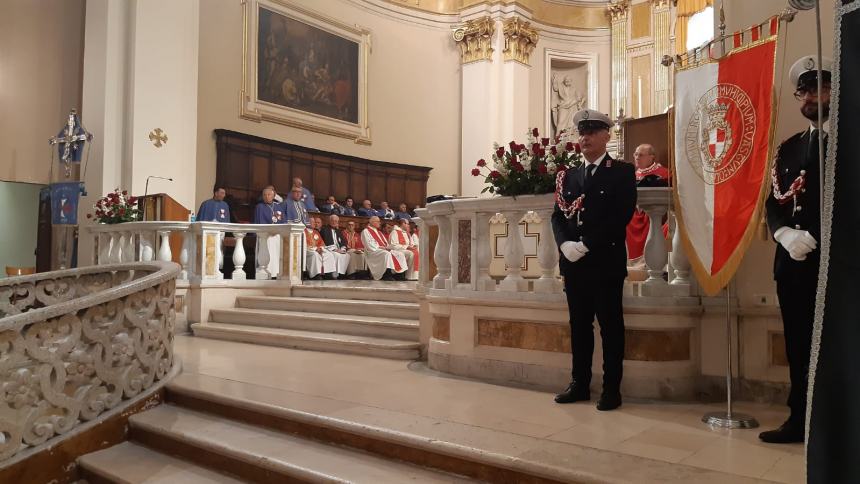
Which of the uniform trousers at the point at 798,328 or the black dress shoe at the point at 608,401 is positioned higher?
the uniform trousers at the point at 798,328

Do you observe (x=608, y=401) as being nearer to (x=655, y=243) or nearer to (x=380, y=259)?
(x=655, y=243)

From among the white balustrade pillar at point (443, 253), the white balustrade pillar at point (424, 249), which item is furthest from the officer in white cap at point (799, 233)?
the white balustrade pillar at point (424, 249)

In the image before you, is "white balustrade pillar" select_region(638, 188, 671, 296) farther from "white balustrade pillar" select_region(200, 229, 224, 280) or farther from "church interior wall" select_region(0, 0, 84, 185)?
"church interior wall" select_region(0, 0, 84, 185)

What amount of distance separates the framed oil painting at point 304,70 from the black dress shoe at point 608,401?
10.2 m

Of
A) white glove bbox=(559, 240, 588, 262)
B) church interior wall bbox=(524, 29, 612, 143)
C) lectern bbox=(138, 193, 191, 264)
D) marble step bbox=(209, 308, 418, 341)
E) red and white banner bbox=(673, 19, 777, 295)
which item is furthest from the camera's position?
church interior wall bbox=(524, 29, 612, 143)

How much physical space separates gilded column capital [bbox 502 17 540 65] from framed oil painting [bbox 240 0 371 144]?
11.4 ft

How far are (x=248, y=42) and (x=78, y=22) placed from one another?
311cm

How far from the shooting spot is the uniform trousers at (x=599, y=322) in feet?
12.5

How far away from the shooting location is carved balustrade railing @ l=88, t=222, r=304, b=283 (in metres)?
8.20

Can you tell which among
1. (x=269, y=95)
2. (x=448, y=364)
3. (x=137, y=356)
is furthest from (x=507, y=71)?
(x=137, y=356)

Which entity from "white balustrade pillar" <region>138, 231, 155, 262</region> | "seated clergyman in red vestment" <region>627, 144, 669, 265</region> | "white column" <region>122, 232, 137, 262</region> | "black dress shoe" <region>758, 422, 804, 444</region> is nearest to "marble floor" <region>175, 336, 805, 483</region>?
"black dress shoe" <region>758, 422, 804, 444</region>

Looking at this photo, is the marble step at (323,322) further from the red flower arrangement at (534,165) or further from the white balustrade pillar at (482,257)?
the red flower arrangement at (534,165)

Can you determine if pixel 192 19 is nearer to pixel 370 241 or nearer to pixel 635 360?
pixel 370 241

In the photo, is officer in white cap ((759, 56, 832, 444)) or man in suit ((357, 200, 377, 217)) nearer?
officer in white cap ((759, 56, 832, 444))
